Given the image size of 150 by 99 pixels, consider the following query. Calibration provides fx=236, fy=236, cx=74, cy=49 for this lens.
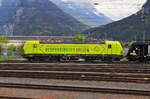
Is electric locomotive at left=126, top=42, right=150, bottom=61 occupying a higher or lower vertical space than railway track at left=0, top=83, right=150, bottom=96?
higher

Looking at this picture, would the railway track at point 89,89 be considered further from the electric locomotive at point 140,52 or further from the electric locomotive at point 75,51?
the electric locomotive at point 140,52

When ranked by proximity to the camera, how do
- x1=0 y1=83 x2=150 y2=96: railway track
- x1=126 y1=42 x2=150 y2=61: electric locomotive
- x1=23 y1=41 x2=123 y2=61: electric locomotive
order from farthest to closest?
x1=23 y1=41 x2=123 y2=61: electric locomotive < x1=126 y1=42 x2=150 y2=61: electric locomotive < x1=0 y1=83 x2=150 y2=96: railway track

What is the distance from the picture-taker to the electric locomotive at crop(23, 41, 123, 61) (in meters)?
37.5

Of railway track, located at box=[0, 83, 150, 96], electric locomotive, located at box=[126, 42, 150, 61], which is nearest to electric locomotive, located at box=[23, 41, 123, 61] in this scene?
electric locomotive, located at box=[126, 42, 150, 61]

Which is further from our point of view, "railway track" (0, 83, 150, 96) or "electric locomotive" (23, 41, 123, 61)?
"electric locomotive" (23, 41, 123, 61)

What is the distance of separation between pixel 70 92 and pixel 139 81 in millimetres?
5990

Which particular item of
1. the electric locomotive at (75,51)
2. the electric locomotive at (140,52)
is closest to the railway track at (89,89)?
the electric locomotive at (75,51)

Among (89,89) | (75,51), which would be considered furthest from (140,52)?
(89,89)

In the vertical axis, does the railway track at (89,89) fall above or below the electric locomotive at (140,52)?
below

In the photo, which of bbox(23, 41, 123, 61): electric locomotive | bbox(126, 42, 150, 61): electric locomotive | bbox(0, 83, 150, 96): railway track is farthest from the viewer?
bbox(23, 41, 123, 61): electric locomotive

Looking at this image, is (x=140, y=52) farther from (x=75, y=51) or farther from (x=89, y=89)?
(x=89, y=89)

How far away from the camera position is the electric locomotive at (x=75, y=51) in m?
37.5

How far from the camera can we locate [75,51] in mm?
37719

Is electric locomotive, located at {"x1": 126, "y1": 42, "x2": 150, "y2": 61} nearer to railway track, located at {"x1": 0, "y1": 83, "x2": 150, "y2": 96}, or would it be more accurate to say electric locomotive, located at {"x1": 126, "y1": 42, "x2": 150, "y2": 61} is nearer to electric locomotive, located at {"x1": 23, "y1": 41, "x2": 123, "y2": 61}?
electric locomotive, located at {"x1": 23, "y1": 41, "x2": 123, "y2": 61}
